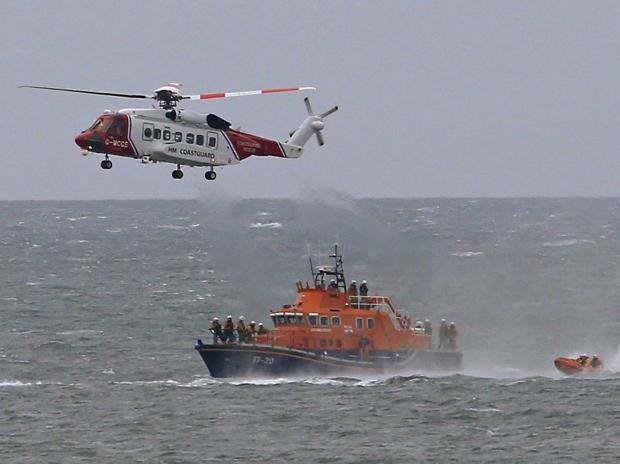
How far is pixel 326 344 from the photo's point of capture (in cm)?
7194

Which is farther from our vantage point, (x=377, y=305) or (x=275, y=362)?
(x=377, y=305)

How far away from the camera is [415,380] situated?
71438 mm

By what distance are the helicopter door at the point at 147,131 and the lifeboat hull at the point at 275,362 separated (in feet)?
64.8

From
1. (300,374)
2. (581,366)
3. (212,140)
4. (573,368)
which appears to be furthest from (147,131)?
(581,366)

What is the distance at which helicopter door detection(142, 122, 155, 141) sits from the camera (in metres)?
52.6

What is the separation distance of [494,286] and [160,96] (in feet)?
231

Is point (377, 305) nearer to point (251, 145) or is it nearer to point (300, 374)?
point (300, 374)

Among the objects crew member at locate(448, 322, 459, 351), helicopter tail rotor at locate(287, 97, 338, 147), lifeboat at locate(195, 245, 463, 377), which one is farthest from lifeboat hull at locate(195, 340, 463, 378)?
helicopter tail rotor at locate(287, 97, 338, 147)

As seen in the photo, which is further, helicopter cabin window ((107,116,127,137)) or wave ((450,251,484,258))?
wave ((450,251,484,258))

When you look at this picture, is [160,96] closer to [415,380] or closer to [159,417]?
[159,417]

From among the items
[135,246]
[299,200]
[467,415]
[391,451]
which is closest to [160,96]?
[391,451]

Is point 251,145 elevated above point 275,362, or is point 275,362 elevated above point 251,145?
point 251,145

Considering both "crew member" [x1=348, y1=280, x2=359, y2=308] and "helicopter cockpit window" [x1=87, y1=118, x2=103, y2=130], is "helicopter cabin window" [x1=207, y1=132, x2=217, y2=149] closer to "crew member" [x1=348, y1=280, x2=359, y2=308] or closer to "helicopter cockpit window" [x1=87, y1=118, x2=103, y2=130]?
"helicopter cockpit window" [x1=87, y1=118, x2=103, y2=130]

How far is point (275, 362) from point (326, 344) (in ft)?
9.09
